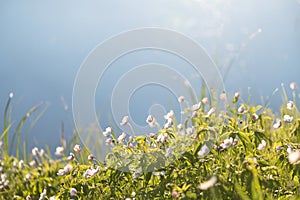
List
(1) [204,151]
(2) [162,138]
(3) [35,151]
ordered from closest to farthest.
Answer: (1) [204,151] → (2) [162,138] → (3) [35,151]

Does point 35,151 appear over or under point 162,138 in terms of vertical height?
over

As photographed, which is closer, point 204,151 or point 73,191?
point 204,151

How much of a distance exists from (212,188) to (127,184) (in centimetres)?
68

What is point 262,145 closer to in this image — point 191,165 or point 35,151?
point 191,165

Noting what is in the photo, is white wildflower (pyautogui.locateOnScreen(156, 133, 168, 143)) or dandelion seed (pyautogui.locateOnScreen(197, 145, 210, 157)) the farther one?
white wildflower (pyautogui.locateOnScreen(156, 133, 168, 143))

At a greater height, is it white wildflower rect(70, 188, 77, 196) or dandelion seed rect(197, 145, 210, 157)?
white wildflower rect(70, 188, 77, 196)

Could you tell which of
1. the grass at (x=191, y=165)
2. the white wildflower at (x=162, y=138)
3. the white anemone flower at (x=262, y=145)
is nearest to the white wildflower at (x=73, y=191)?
the grass at (x=191, y=165)

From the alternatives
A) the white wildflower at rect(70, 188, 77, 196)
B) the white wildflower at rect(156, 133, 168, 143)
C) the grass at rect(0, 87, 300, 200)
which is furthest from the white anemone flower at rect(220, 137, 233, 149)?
the white wildflower at rect(70, 188, 77, 196)

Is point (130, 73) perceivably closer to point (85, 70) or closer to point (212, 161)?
point (85, 70)

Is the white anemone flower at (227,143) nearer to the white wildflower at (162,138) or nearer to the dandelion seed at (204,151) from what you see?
the dandelion seed at (204,151)

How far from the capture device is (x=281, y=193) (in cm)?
202

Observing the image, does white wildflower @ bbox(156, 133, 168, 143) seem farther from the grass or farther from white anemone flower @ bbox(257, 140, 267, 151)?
white anemone flower @ bbox(257, 140, 267, 151)

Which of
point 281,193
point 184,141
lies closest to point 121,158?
point 184,141

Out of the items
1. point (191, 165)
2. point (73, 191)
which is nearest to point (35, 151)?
point (73, 191)
